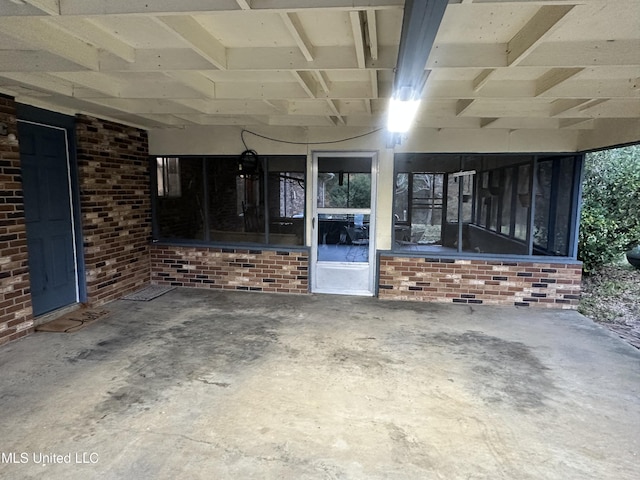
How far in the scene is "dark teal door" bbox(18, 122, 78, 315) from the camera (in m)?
4.19

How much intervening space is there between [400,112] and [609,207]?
6599 mm

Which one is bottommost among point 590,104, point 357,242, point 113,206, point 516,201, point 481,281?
point 481,281

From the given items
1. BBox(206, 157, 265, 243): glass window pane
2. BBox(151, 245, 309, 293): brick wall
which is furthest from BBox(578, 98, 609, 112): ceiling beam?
BBox(206, 157, 265, 243): glass window pane

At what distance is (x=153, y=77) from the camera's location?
3398 mm

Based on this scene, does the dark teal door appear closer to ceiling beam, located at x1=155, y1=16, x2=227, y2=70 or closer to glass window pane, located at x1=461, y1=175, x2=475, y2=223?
ceiling beam, located at x1=155, y1=16, x2=227, y2=70

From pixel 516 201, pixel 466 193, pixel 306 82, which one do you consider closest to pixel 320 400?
pixel 306 82

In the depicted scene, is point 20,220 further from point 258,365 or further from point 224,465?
point 224,465

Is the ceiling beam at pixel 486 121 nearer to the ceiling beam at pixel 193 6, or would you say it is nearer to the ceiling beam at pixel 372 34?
the ceiling beam at pixel 372 34

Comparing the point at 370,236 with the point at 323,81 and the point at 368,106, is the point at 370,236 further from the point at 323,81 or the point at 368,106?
the point at 323,81

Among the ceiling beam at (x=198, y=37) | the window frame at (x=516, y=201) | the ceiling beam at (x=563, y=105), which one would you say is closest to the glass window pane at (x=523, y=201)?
the window frame at (x=516, y=201)

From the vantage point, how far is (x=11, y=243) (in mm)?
3816

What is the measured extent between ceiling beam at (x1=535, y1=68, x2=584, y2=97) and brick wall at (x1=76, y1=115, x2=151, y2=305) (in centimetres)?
502

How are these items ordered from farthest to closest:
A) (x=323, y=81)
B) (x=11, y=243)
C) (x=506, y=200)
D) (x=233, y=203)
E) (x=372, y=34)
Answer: (x=233, y=203) → (x=506, y=200) → (x=11, y=243) → (x=323, y=81) → (x=372, y=34)

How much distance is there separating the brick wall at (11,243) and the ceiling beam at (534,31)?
4.49 meters
